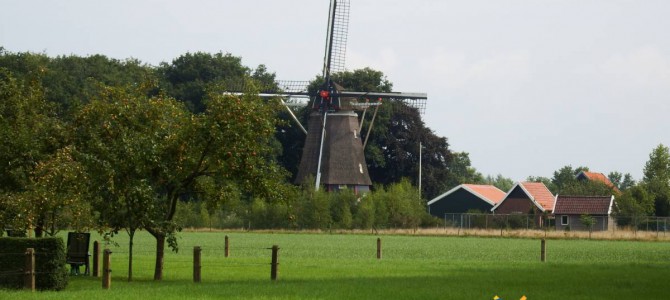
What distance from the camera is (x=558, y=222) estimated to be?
319ft

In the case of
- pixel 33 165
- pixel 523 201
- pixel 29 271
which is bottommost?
pixel 29 271

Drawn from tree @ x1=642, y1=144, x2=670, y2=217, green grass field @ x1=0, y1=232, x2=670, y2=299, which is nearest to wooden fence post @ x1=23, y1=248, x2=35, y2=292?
green grass field @ x1=0, y1=232, x2=670, y2=299

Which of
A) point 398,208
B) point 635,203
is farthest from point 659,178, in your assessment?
point 398,208

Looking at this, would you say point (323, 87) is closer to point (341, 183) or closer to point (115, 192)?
point (341, 183)

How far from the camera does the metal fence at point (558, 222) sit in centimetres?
8494

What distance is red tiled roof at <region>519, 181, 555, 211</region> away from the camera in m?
107

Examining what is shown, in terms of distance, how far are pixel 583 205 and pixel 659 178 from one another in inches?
661

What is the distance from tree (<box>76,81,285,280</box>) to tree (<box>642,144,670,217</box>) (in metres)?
72.6

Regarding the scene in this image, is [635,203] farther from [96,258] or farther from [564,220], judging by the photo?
[96,258]

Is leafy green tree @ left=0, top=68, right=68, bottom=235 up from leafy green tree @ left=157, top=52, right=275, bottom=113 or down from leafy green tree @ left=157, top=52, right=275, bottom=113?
down

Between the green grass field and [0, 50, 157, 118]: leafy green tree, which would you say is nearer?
the green grass field

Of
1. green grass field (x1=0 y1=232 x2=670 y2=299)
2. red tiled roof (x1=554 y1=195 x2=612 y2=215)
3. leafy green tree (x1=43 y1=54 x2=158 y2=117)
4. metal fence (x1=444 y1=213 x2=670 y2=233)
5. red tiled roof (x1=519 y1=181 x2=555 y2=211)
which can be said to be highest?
leafy green tree (x1=43 y1=54 x2=158 y2=117)

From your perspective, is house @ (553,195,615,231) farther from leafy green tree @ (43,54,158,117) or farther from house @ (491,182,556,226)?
leafy green tree @ (43,54,158,117)

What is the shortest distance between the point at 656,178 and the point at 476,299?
8653 cm
